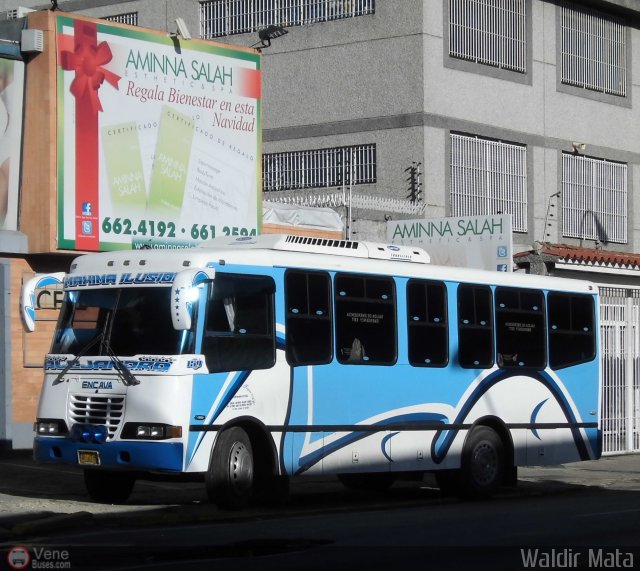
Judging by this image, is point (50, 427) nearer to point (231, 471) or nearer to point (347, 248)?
point (231, 471)

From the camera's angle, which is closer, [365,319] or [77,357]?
[77,357]

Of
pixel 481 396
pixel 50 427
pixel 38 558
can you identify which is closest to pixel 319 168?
pixel 481 396

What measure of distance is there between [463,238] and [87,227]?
7553 millimetres

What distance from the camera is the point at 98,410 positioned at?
15.5 meters

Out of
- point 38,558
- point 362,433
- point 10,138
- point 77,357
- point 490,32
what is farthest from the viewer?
point 490,32

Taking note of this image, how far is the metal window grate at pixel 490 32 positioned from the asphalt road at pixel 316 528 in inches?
574

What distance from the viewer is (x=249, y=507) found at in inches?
642

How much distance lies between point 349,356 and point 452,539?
4.47m

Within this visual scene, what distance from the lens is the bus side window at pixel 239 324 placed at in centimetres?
1543

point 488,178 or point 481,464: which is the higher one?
point 488,178

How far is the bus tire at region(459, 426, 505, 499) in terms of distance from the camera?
1844 cm

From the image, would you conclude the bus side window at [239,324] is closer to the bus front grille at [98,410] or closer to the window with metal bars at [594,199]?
the bus front grille at [98,410]

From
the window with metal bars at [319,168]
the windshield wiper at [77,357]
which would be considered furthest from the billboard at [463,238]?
the windshield wiper at [77,357]

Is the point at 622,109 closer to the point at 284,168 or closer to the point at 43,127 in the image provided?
the point at 284,168
